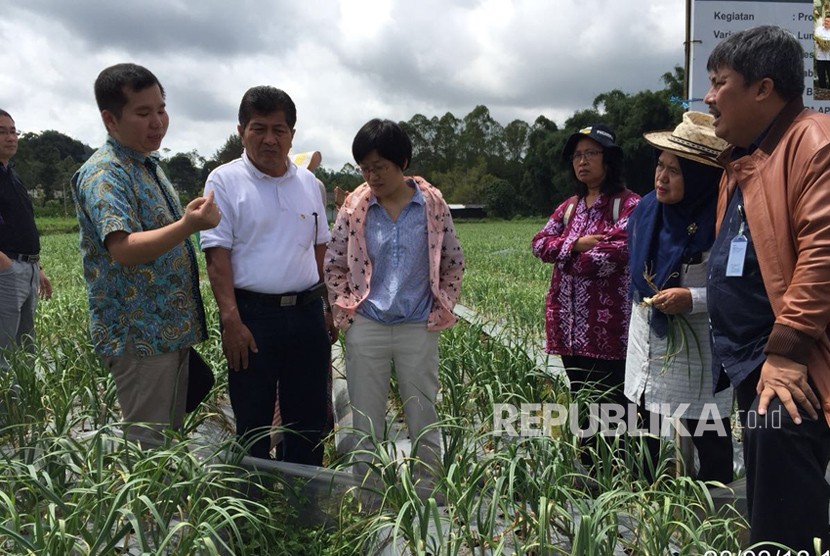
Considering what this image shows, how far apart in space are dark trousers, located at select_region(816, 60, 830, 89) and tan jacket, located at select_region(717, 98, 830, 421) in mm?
1428

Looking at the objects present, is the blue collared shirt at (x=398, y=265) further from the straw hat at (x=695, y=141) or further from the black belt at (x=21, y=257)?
the black belt at (x=21, y=257)

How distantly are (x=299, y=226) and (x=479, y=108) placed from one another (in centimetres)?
6818

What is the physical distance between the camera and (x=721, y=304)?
1.65 m

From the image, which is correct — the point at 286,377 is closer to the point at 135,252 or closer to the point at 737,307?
the point at 135,252

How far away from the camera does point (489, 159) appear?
65.0m

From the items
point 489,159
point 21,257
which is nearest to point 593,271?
point 21,257

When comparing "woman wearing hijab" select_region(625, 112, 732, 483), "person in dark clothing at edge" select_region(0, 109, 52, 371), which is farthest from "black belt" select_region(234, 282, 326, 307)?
"person in dark clothing at edge" select_region(0, 109, 52, 371)

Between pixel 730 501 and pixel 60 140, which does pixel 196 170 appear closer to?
pixel 60 140

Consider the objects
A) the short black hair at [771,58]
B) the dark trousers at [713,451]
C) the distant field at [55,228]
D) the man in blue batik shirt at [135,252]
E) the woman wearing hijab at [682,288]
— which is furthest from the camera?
the distant field at [55,228]

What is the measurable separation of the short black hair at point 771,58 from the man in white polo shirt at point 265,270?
1.49m

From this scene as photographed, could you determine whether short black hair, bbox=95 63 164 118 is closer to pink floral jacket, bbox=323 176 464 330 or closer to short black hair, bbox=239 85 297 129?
short black hair, bbox=239 85 297 129

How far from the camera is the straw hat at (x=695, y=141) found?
209 cm

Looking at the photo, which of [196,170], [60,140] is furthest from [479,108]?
[60,140]

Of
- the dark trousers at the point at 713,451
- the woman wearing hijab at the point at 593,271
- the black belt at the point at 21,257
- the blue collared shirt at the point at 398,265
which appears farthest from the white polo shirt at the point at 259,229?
the black belt at the point at 21,257
